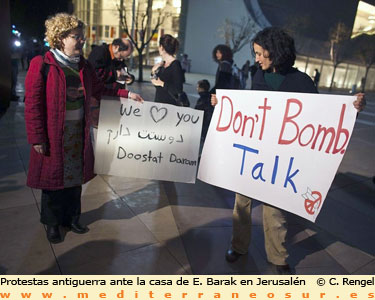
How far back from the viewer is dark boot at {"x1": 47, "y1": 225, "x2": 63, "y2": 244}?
2814mm

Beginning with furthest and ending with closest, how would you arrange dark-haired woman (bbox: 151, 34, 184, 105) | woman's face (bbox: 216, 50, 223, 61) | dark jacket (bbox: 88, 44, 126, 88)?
woman's face (bbox: 216, 50, 223, 61) → dark-haired woman (bbox: 151, 34, 184, 105) → dark jacket (bbox: 88, 44, 126, 88)

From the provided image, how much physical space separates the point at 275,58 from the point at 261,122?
1.51 feet

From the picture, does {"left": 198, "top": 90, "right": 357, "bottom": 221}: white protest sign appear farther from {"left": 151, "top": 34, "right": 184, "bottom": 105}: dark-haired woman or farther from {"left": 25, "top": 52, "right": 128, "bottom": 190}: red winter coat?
{"left": 151, "top": 34, "right": 184, "bottom": 105}: dark-haired woman

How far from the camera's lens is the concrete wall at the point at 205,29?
115 ft

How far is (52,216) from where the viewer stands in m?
2.81

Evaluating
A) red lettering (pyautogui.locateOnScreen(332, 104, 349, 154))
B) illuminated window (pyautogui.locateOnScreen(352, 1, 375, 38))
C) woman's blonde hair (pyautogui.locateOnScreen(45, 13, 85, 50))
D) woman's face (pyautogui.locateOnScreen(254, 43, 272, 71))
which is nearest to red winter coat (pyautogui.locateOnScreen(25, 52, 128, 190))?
woman's blonde hair (pyautogui.locateOnScreen(45, 13, 85, 50))

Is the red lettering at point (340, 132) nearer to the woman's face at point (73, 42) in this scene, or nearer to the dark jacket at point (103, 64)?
the woman's face at point (73, 42)

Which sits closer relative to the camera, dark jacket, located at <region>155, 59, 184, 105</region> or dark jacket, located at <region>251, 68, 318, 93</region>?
dark jacket, located at <region>251, 68, 318, 93</region>

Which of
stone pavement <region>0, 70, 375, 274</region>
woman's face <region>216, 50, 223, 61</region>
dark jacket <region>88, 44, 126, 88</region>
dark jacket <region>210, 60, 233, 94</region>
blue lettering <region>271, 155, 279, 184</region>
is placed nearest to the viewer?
blue lettering <region>271, 155, 279, 184</region>

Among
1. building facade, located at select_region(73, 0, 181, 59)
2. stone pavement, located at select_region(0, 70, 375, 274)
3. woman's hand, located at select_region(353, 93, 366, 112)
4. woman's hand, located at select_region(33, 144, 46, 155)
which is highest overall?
building facade, located at select_region(73, 0, 181, 59)

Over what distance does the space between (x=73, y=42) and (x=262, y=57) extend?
1.41 m

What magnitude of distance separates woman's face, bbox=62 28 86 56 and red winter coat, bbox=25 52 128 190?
0.38ft

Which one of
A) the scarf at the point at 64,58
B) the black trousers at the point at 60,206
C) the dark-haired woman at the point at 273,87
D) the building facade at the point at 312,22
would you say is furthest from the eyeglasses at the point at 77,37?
the building facade at the point at 312,22

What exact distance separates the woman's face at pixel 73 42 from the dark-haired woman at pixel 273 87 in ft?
3.68
